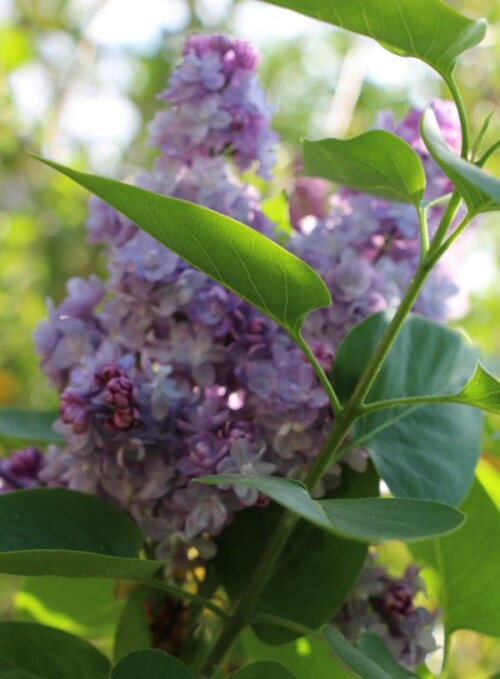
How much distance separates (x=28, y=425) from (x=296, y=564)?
8.2 inches

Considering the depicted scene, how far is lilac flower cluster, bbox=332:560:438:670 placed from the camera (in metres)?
0.44

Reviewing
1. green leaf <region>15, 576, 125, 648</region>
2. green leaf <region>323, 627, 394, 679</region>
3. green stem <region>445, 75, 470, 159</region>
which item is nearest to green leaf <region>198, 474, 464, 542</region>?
green leaf <region>323, 627, 394, 679</region>

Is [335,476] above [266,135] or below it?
below

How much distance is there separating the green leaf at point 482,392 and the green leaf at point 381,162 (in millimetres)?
86

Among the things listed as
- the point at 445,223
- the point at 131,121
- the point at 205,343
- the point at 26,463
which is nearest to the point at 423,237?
the point at 445,223

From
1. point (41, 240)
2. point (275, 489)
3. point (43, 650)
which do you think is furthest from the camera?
point (41, 240)

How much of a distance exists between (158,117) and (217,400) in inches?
6.5

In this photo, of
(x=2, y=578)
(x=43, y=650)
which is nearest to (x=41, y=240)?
(x=2, y=578)

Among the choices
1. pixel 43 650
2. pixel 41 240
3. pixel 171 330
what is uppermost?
pixel 171 330

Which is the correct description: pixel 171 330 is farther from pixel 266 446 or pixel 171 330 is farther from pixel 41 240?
pixel 41 240

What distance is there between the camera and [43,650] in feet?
1.28

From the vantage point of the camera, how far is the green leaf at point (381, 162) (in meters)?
0.36

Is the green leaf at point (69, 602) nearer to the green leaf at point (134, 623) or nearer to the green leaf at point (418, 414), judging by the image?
the green leaf at point (134, 623)

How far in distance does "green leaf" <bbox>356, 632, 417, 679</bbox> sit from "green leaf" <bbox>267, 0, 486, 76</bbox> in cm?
23
